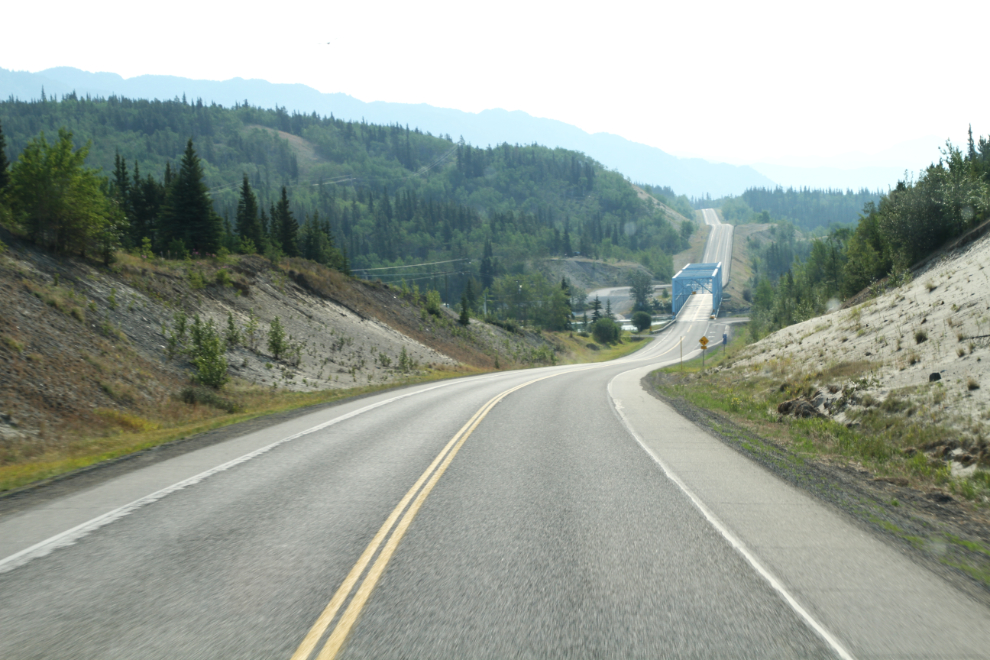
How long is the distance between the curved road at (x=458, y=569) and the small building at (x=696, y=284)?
139m

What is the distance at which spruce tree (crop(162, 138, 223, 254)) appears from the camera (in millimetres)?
44969

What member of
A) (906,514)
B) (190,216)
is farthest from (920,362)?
(190,216)

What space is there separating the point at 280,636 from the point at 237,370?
2399cm

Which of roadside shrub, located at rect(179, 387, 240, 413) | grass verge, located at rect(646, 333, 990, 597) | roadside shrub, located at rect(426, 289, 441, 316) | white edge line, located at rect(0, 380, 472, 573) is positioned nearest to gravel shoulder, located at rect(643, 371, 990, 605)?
grass verge, located at rect(646, 333, 990, 597)

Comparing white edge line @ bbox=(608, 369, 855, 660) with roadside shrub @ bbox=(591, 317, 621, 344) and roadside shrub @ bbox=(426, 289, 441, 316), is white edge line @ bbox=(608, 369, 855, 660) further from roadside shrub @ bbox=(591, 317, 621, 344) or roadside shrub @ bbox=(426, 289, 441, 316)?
roadside shrub @ bbox=(591, 317, 621, 344)

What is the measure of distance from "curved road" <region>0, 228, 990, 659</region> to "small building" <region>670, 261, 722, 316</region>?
13929 centimetres

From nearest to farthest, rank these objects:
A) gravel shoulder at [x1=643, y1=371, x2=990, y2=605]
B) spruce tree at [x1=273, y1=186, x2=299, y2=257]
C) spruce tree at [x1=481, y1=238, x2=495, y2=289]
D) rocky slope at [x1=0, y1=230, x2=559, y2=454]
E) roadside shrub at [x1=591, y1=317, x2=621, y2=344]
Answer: gravel shoulder at [x1=643, y1=371, x2=990, y2=605]
rocky slope at [x1=0, y1=230, x2=559, y2=454]
spruce tree at [x1=273, y1=186, x2=299, y2=257]
roadside shrub at [x1=591, y1=317, x2=621, y2=344]
spruce tree at [x1=481, y1=238, x2=495, y2=289]

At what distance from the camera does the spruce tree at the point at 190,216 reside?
4497 cm

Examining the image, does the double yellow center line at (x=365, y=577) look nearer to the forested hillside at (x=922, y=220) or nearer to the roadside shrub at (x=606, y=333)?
the forested hillside at (x=922, y=220)

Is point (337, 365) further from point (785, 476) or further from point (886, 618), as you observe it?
point (886, 618)

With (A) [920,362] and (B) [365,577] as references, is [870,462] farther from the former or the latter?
(B) [365,577]

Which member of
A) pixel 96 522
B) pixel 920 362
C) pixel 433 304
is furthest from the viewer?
pixel 433 304

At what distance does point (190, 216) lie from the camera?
45.3 metres

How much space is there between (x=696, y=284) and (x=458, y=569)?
160 m
